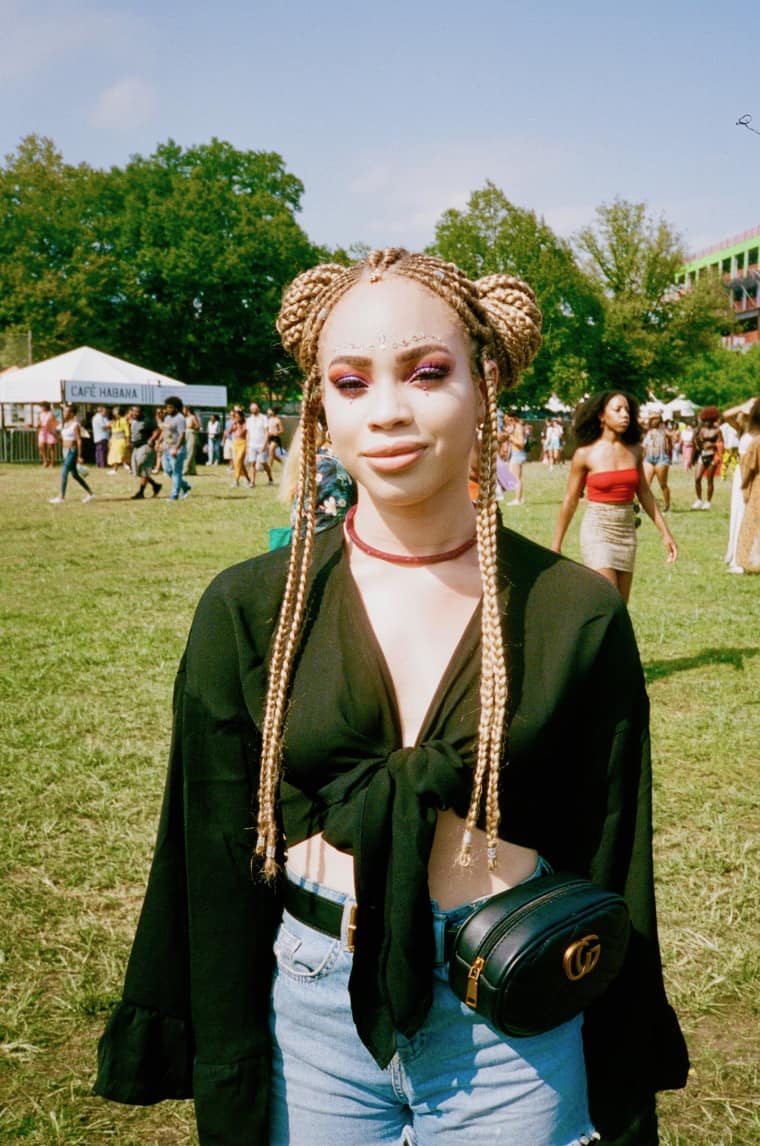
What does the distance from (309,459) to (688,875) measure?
321 cm

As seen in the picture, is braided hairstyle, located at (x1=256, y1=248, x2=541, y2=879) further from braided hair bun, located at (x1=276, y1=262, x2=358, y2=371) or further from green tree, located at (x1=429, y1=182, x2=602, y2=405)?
green tree, located at (x1=429, y1=182, x2=602, y2=405)

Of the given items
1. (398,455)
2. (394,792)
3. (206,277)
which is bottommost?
(394,792)

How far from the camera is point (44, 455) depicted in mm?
29547

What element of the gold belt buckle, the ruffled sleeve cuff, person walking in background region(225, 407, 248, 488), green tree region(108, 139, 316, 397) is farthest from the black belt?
green tree region(108, 139, 316, 397)

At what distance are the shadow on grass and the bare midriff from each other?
591 cm

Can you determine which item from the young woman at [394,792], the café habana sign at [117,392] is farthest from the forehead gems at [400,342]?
the café habana sign at [117,392]

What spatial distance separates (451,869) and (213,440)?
1259 inches

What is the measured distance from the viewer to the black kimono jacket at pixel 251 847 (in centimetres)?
168

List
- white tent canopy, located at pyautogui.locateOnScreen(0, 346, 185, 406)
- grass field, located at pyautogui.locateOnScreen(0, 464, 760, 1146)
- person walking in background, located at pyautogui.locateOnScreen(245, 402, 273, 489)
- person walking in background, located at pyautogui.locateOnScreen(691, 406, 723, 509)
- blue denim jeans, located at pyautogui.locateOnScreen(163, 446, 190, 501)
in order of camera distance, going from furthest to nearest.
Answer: white tent canopy, located at pyautogui.locateOnScreen(0, 346, 185, 406) < person walking in background, located at pyautogui.locateOnScreen(245, 402, 273, 489) < blue denim jeans, located at pyautogui.locateOnScreen(163, 446, 190, 501) < person walking in background, located at pyautogui.locateOnScreen(691, 406, 723, 509) < grass field, located at pyautogui.locateOnScreen(0, 464, 760, 1146)

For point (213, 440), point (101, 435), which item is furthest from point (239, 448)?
point (213, 440)

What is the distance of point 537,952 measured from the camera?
1.49 m

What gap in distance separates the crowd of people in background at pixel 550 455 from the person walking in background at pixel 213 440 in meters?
0.04

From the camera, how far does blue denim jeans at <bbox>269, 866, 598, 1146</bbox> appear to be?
63.1 inches

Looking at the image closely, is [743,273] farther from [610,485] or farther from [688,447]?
[610,485]
